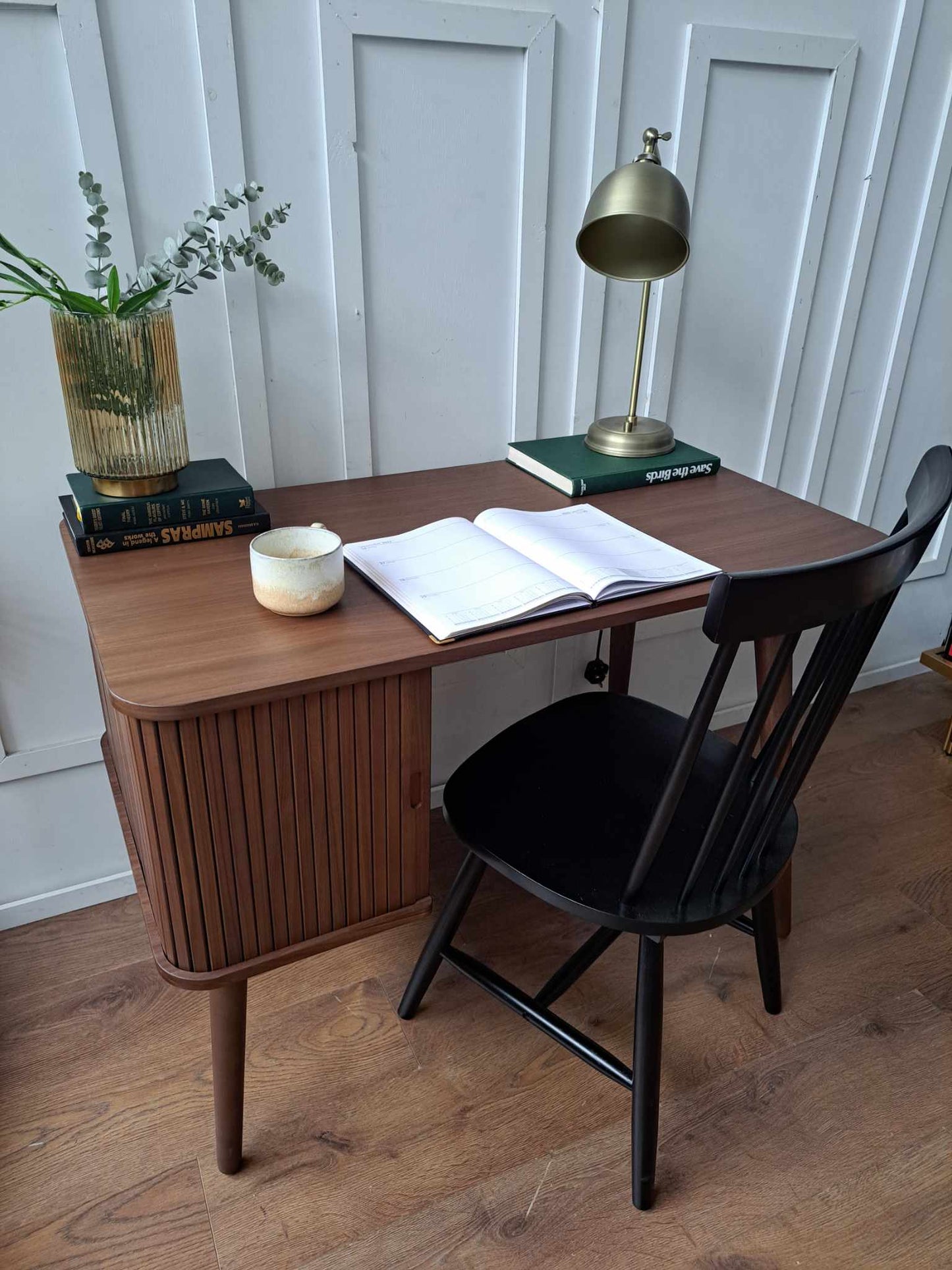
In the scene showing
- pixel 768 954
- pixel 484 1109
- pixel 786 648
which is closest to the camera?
pixel 786 648

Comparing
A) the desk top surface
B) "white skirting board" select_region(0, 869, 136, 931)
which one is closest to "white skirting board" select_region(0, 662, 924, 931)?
"white skirting board" select_region(0, 869, 136, 931)

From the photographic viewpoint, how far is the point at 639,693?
198 cm

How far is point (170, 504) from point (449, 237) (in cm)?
64

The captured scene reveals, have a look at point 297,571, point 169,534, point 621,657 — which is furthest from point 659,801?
point 621,657

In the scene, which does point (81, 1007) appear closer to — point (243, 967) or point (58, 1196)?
point (58, 1196)

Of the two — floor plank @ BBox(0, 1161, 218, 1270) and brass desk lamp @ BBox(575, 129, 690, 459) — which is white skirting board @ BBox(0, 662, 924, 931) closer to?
floor plank @ BBox(0, 1161, 218, 1270)

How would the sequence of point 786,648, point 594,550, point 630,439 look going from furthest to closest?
point 630,439 < point 594,550 < point 786,648

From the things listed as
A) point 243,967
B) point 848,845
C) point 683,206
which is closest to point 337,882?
point 243,967

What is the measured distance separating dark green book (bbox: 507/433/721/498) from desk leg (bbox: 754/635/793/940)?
30 centimetres

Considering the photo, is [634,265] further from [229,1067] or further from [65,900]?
[65,900]

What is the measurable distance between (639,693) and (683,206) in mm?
1015

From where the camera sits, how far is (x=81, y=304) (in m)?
1.03

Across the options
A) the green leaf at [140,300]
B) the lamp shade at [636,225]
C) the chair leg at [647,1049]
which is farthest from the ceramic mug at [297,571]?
the lamp shade at [636,225]

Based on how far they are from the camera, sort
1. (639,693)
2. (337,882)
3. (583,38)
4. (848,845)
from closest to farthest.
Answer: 1. (337,882)
2. (583,38)
3. (848,845)
4. (639,693)
